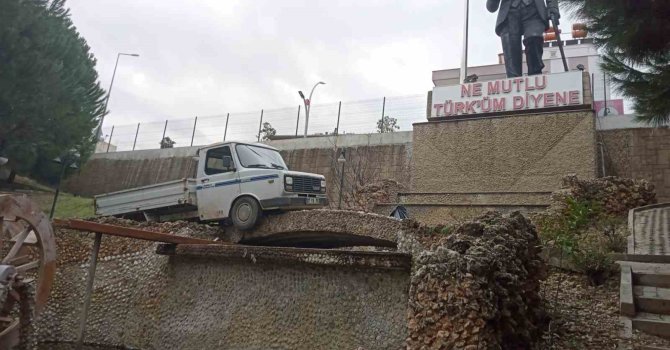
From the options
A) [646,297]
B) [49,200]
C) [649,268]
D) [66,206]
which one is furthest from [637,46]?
[49,200]

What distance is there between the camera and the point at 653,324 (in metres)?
5.16

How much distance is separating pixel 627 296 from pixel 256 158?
8785 mm

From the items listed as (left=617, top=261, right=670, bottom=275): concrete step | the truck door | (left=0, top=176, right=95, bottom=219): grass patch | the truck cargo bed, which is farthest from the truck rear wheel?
(left=0, top=176, right=95, bottom=219): grass patch

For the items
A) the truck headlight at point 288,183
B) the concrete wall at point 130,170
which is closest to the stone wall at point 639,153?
the truck headlight at point 288,183

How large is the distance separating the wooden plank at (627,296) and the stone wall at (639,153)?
1039 cm

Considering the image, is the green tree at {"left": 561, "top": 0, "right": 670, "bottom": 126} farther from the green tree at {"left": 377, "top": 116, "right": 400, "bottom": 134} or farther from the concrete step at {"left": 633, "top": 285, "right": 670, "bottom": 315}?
the green tree at {"left": 377, "top": 116, "right": 400, "bottom": 134}

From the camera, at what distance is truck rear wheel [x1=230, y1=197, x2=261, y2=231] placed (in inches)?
456

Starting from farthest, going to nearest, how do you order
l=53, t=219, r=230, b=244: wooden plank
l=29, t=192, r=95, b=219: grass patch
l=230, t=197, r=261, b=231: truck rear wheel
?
l=29, t=192, r=95, b=219: grass patch, l=230, t=197, r=261, b=231: truck rear wheel, l=53, t=219, r=230, b=244: wooden plank

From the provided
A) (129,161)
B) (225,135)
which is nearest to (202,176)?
(225,135)

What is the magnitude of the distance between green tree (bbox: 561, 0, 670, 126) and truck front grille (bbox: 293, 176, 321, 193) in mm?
6703

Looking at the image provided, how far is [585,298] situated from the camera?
712 cm

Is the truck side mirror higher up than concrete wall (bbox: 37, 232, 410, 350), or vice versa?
the truck side mirror

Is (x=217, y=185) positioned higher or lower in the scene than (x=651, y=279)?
higher

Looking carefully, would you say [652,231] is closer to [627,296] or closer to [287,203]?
[627,296]
